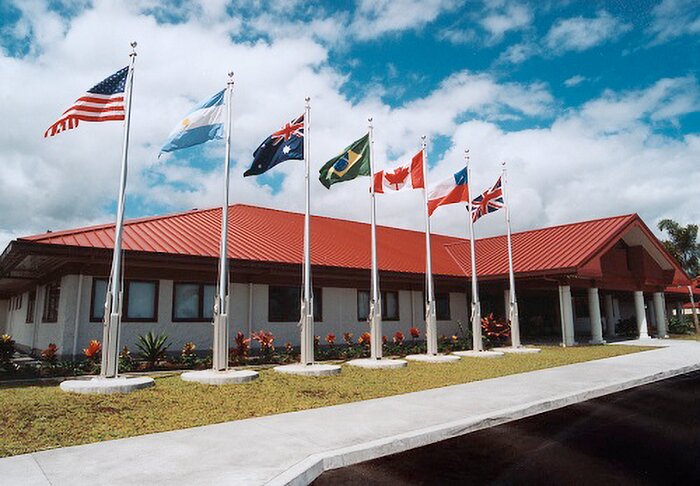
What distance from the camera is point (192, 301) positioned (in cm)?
1798

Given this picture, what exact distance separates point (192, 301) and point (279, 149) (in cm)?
670

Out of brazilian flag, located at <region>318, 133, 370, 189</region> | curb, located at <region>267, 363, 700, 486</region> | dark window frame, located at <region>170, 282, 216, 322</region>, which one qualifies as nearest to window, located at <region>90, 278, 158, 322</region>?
dark window frame, located at <region>170, 282, 216, 322</region>

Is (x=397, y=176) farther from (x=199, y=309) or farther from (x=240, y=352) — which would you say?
(x=199, y=309)

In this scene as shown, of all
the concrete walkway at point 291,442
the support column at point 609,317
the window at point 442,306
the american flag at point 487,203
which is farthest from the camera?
the support column at point 609,317

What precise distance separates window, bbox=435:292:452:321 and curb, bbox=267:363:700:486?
15.7 meters

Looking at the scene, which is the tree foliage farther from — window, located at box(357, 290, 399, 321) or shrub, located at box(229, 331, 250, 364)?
shrub, located at box(229, 331, 250, 364)

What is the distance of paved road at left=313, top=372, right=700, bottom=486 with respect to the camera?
18.8ft

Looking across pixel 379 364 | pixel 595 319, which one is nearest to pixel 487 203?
pixel 379 364

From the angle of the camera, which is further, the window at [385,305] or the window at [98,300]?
the window at [385,305]

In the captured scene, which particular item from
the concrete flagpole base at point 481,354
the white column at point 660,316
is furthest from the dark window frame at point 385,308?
the white column at point 660,316

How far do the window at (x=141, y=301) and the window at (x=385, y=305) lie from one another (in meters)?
8.96

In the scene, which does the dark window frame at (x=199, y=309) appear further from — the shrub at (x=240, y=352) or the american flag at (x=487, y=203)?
the american flag at (x=487, y=203)

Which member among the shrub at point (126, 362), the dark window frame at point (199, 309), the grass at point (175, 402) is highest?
the dark window frame at point (199, 309)

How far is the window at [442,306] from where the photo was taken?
2673 cm
